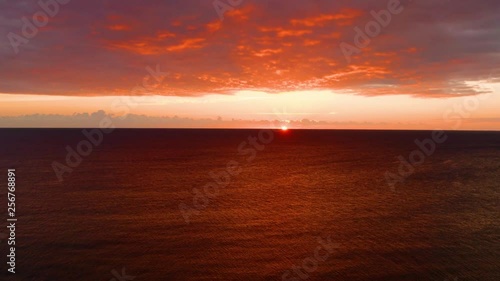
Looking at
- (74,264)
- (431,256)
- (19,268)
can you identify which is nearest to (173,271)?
(74,264)

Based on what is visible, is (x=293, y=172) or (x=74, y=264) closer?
(x=74, y=264)

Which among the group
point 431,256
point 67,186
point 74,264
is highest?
point 67,186

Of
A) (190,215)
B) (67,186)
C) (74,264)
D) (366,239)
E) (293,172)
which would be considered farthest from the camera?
(293,172)

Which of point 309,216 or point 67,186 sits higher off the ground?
point 67,186

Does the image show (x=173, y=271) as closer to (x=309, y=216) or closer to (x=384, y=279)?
(x=384, y=279)

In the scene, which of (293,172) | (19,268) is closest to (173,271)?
(19,268)

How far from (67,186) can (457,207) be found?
5345cm

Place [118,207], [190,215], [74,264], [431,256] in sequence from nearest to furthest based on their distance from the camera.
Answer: [74,264] < [431,256] < [190,215] < [118,207]

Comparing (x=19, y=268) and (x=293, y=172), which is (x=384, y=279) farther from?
(x=293, y=172)

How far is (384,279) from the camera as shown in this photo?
24266mm

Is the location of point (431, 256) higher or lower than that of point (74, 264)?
lower

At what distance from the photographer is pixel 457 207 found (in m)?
45.6

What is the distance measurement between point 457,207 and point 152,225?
35542mm

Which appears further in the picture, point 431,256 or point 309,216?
point 309,216
